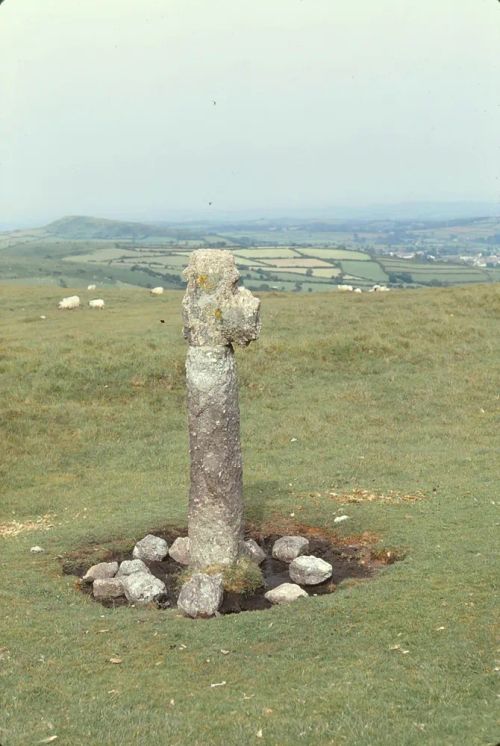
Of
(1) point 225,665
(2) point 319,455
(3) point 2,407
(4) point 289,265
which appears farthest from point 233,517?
(4) point 289,265

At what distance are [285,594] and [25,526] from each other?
803 centimetres

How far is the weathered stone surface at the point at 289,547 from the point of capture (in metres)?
15.4

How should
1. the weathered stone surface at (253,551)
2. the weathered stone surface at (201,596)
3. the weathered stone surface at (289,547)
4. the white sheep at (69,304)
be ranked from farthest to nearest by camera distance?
the white sheep at (69,304)
the weathered stone surface at (289,547)
the weathered stone surface at (253,551)
the weathered stone surface at (201,596)

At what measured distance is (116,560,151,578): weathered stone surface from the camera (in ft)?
47.9

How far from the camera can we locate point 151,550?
1565 centimetres

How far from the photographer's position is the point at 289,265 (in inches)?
3841

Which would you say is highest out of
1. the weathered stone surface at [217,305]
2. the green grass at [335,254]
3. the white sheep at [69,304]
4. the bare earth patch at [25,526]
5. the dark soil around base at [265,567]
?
the weathered stone surface at [217,305]

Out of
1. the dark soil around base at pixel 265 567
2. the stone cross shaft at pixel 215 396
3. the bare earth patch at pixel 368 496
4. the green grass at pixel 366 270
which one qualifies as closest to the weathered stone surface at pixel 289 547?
the dark soil around base at pixel 265 567

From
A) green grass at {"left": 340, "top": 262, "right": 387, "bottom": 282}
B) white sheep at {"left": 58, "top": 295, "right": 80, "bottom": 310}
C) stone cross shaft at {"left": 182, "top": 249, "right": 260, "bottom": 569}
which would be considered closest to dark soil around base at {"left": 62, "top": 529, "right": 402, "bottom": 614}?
stone cross shaft at {"left": 182, "top": 249, "right": 260, "bottom": 569}

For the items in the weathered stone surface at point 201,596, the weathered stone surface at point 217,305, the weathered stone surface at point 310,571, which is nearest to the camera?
the weathered stone surface at point 201,596

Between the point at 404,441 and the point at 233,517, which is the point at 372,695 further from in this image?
the point at 404,441

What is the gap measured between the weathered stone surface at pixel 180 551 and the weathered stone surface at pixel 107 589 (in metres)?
1.72

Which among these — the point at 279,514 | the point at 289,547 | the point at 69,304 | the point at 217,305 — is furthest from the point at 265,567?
the point at 69,304

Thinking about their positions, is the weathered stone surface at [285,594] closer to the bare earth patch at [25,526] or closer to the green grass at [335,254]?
the bare earth patch at [25,526]
